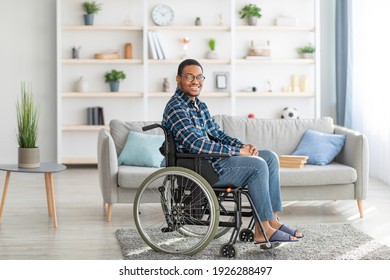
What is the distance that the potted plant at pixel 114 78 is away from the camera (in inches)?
345

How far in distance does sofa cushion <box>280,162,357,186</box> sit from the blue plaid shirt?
1.09 metres

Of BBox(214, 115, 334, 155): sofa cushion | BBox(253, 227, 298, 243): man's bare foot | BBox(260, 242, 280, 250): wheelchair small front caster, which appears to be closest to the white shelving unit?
BBox(214, 115, 334, 155): sofa cushion

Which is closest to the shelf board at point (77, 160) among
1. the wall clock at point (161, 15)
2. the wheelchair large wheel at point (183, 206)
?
the wall clock at point (161, 15)

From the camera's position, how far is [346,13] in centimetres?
886

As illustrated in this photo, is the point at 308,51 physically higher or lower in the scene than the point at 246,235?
higher

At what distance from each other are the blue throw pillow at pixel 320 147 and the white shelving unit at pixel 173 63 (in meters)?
2.70

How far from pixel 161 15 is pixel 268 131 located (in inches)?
117

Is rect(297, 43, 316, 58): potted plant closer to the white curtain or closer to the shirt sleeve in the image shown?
the white curtain

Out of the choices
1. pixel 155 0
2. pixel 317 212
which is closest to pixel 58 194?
pixel 317 212

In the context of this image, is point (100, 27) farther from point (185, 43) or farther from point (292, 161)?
point (292, 161)

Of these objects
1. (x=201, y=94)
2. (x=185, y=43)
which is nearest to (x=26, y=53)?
(x=185, y=43)

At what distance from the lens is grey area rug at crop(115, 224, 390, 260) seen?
4.55 metres

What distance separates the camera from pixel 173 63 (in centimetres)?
887

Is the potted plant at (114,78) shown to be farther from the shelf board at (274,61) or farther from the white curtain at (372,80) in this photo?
the white curtain at (372,80)
